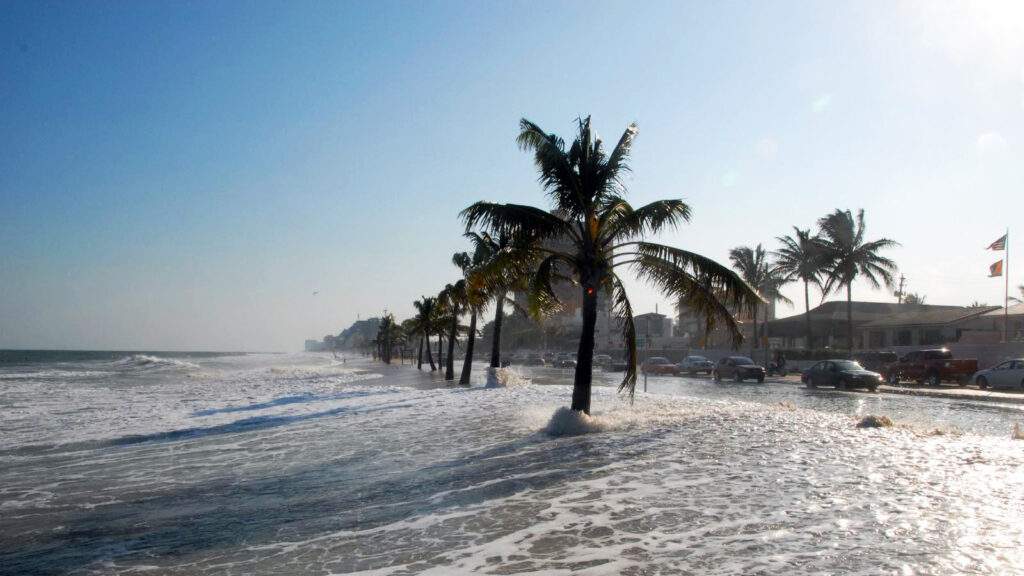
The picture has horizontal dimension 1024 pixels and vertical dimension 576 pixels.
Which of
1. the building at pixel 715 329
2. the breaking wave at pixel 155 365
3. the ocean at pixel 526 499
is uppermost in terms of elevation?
the building at pixel 715 329

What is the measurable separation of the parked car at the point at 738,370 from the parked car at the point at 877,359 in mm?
6781

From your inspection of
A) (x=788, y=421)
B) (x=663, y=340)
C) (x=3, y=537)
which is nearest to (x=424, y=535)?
(x=3, y=537)

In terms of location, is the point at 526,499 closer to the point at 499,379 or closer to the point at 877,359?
the point at 499,379

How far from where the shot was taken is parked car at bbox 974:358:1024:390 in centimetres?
2727

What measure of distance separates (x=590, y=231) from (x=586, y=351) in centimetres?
267

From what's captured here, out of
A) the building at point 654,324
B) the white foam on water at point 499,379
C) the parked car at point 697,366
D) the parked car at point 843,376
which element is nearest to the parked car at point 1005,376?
the parked car at point 843,376

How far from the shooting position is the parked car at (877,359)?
3831cm

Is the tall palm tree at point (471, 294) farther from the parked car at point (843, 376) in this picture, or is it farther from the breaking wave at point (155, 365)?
the breaking wave at point (155, 365)

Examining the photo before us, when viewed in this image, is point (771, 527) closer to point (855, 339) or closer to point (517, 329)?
point (855, 339)

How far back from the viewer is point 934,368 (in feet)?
101

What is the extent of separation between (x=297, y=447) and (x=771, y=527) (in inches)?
364

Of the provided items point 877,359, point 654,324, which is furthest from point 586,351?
point 654,324

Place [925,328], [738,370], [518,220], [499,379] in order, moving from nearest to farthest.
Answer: [518,220] < [499,379] < [738,370] < [925,328]

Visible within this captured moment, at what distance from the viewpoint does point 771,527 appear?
6.00 meters
